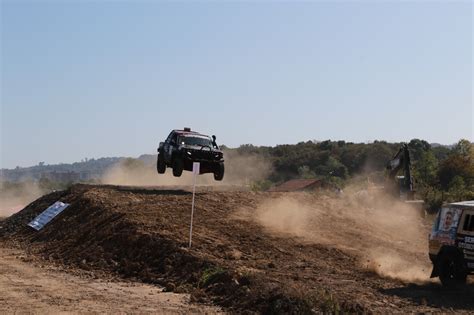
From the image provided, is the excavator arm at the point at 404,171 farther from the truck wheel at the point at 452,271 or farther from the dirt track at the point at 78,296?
the dirt track at the point at 78,296

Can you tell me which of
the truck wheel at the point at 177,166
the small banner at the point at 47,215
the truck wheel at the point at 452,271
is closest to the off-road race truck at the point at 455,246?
the truck wheel at the point at 452,271

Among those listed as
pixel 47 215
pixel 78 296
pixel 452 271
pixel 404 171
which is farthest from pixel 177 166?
pixel 452 271

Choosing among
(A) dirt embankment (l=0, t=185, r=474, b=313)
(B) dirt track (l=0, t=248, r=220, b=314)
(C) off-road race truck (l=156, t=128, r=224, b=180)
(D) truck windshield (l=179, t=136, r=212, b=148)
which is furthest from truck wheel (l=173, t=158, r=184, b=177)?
(B) dirt track (l=0, t=248, r=220, b=314)

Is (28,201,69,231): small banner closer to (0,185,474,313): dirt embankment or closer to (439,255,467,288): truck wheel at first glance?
(0,185,474,313): dirt embankment

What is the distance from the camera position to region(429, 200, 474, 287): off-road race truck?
13.9m

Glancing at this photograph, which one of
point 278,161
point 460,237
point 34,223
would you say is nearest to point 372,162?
point 278,161

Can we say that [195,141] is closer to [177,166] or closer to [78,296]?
[177,166]

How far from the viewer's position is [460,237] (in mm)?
13992

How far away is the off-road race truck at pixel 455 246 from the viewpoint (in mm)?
13852

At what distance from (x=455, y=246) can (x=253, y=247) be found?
5886 mm

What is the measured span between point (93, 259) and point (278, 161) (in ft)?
278

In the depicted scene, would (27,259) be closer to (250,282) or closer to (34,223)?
(34,223)

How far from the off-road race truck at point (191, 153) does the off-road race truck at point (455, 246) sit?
1213 cm

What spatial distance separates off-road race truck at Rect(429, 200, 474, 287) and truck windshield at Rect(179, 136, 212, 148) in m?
13.2
